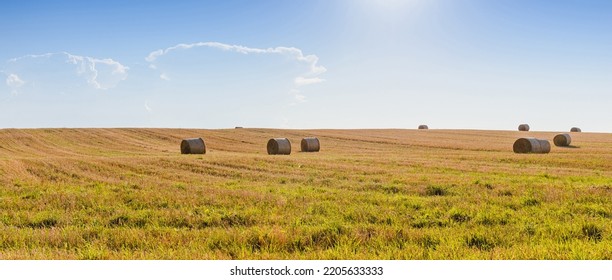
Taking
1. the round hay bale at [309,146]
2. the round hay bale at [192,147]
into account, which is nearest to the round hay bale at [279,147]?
the round hay bale at [309,146]

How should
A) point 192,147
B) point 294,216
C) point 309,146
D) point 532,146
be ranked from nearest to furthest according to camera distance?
point 294,216 < point 192,147 < point 532,146 < point 309,146

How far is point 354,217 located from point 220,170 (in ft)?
38.8

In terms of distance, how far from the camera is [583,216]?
9.66m

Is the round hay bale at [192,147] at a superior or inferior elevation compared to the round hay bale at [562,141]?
inferior

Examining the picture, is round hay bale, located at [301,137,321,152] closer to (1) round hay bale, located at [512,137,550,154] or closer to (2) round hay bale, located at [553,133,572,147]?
(1) round hay bale, located at [512,137,550,154]

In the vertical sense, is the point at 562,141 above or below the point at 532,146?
above

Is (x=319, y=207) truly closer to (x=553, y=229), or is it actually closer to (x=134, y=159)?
(x=553, y=229)

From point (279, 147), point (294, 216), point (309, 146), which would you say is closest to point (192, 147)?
point (279, 147)

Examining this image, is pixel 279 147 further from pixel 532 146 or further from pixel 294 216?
pixel 294 216

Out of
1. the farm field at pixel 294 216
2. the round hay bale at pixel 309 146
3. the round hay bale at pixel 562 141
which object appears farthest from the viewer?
the round hay bale at pixel 562 141

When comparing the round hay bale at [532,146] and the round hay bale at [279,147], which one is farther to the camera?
the round hay bale at [279,147]

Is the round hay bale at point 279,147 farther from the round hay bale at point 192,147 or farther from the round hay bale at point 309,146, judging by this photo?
the round hay bale at point 192,147

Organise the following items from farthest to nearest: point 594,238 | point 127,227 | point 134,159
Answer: point 134,159 < point 127,227 < point 594,238
